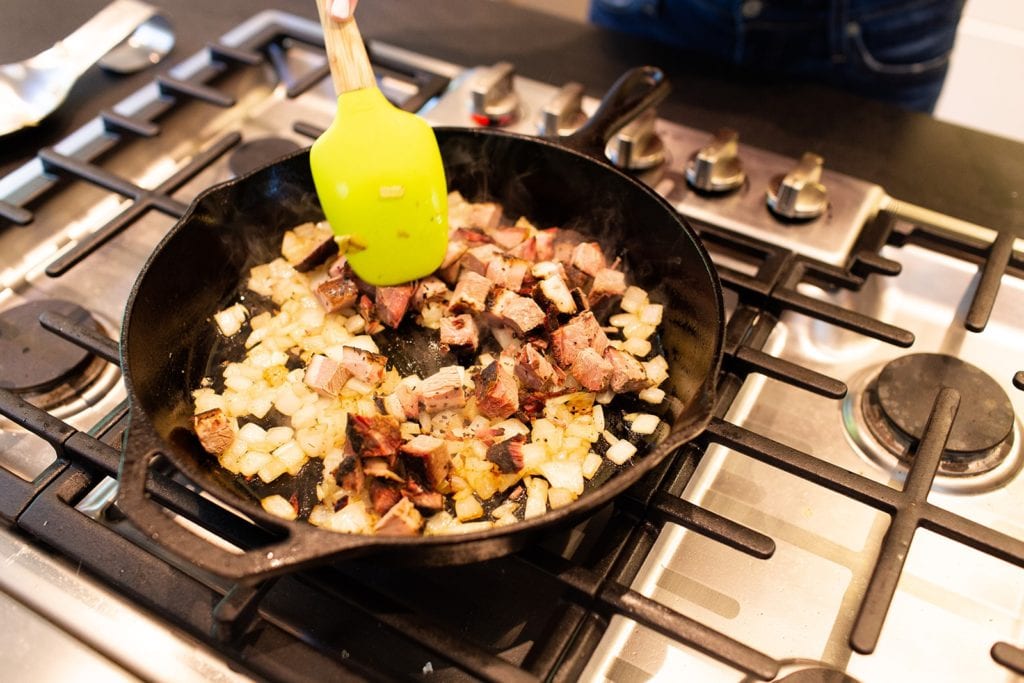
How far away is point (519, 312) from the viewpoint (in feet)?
A: 3.24

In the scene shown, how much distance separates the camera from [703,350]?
3.11 ft

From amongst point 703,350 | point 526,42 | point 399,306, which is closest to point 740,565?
point 703,350

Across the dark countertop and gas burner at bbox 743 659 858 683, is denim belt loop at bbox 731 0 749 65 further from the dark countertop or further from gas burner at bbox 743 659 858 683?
gas burner at bbox 743 659 858 683

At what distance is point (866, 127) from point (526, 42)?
612 millimetres

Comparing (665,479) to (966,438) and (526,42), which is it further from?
(526,42)

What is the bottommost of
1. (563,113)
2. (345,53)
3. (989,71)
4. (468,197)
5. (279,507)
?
(989,71)

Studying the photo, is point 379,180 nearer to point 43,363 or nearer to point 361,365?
point 361,365

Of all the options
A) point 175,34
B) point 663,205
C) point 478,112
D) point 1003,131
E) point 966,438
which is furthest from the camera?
point 1003,131

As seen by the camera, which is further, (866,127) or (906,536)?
(866,127)

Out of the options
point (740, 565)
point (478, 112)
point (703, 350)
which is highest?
point (478, 112)

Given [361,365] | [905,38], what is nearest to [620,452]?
[361,365]

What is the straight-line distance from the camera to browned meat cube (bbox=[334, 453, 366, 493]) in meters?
0.83

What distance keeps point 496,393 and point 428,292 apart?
21 cm

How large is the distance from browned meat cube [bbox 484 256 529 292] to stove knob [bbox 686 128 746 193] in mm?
307
